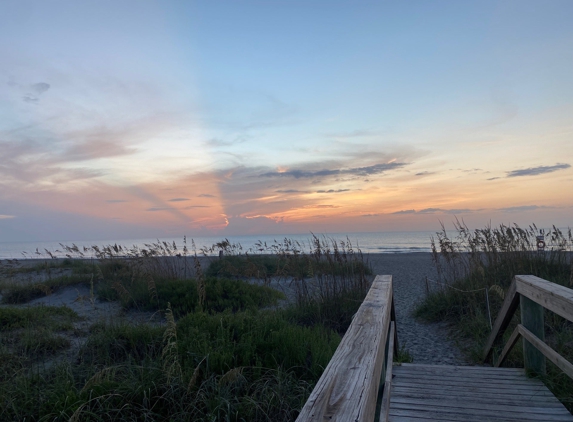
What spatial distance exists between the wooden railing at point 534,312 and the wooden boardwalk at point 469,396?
0.78ft

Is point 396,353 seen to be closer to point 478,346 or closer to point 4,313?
point 478,346

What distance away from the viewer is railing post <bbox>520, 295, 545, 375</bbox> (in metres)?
3.69

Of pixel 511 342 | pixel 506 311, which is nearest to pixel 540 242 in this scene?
pixel 506 311

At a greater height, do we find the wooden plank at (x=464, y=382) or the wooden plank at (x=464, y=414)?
the wooden plank at (x=464, y=414)

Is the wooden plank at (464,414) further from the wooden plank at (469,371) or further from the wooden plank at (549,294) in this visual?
the wooden plank at (469,371)

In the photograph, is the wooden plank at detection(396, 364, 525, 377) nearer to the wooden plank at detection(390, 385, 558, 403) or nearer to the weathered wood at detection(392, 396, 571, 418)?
the wooden plank at detection(390, 385, 558, 403)

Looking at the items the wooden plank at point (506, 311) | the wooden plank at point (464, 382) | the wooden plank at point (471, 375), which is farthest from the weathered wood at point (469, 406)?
the wooden plank at point (506, 311)

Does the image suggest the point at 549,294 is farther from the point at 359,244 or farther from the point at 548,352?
the point at 359,244

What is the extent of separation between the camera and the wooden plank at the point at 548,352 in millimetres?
2908

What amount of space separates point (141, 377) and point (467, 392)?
2.82m

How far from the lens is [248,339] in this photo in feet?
14.3

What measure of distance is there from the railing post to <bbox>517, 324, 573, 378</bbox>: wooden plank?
86 millimetres

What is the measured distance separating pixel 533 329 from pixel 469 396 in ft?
3.19

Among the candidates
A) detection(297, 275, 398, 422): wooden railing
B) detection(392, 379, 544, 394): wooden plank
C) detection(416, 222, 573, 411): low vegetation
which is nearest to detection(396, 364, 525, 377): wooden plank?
detection(392, 379, 544, 394): wooden plank
